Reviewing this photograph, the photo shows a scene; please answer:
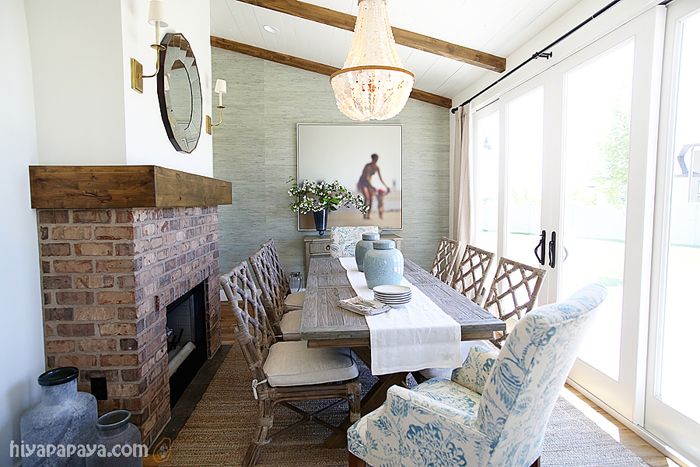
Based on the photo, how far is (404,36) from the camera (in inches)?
138

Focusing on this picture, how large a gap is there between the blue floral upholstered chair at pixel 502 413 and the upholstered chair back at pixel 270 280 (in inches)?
50.6

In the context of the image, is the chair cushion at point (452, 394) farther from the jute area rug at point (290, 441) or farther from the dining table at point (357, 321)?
the jute area rug at point (290, 441)

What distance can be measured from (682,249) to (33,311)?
125 inches

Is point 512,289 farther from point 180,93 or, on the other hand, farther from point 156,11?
point 180,93

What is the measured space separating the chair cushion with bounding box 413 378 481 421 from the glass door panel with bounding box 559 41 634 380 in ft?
3.45

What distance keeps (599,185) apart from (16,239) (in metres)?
3.23

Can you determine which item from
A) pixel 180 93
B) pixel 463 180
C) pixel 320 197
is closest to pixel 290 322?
pixel 180 93

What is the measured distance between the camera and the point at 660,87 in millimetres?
2076

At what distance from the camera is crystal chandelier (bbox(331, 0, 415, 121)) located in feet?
7.75

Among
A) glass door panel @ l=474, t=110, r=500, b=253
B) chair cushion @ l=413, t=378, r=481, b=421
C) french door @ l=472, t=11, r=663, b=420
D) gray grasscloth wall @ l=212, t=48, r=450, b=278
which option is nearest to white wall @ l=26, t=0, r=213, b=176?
chair cushion @ l=413, t=378, r=481, b=421

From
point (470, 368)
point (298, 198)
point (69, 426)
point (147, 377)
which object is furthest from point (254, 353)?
point (298, 198)

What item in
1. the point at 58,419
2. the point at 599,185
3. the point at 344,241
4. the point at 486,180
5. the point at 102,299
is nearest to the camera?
the point at 58,419

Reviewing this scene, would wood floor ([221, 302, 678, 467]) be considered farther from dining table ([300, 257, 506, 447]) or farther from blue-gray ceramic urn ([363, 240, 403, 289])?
blue-gray ceramic urn ([363, 240, 403, 289])

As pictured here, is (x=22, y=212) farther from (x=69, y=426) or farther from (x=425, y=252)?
(x=425, y=252)
